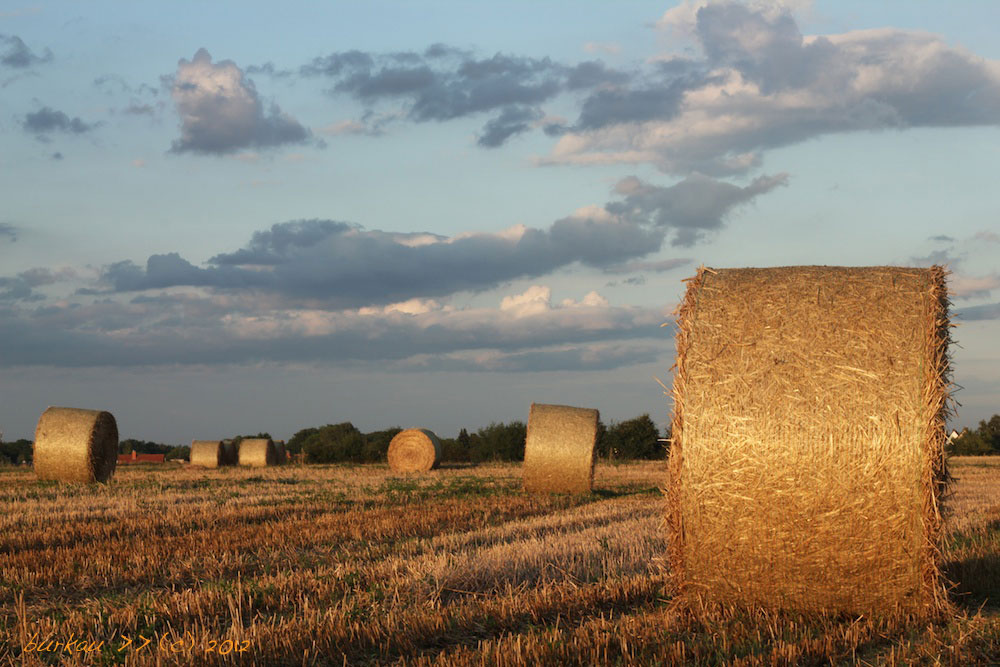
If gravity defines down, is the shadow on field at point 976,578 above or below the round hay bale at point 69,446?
below

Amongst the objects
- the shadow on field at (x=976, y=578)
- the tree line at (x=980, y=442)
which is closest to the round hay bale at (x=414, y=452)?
the shadow on field at (x=976, y=578)

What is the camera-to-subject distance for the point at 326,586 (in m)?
7.21

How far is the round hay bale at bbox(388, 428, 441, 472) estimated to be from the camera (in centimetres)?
2808

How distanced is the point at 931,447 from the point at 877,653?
1.65m

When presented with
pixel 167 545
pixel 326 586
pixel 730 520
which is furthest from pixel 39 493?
pixel 730 520

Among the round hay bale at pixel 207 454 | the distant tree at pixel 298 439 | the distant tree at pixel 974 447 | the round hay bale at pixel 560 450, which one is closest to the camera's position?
the round hay bale at pixel 560 450

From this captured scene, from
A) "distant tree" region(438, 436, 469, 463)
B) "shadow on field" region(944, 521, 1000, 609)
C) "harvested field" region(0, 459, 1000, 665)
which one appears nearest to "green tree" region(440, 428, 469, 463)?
"distant tree" region(438, 436, 469, 463)

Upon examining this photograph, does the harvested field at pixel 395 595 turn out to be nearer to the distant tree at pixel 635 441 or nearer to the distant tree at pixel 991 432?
the distant tree at pixel 635 441

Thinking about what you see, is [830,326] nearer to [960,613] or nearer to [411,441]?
[960,613]

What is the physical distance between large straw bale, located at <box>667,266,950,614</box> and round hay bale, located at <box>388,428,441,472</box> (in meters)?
21.2

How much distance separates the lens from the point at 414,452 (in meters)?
28.3

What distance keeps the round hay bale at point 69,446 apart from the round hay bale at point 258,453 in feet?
46.5

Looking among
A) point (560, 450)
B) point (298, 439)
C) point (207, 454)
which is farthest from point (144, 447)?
point (560, 450)

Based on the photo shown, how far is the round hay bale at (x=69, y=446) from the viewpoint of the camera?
1992 centimetres
